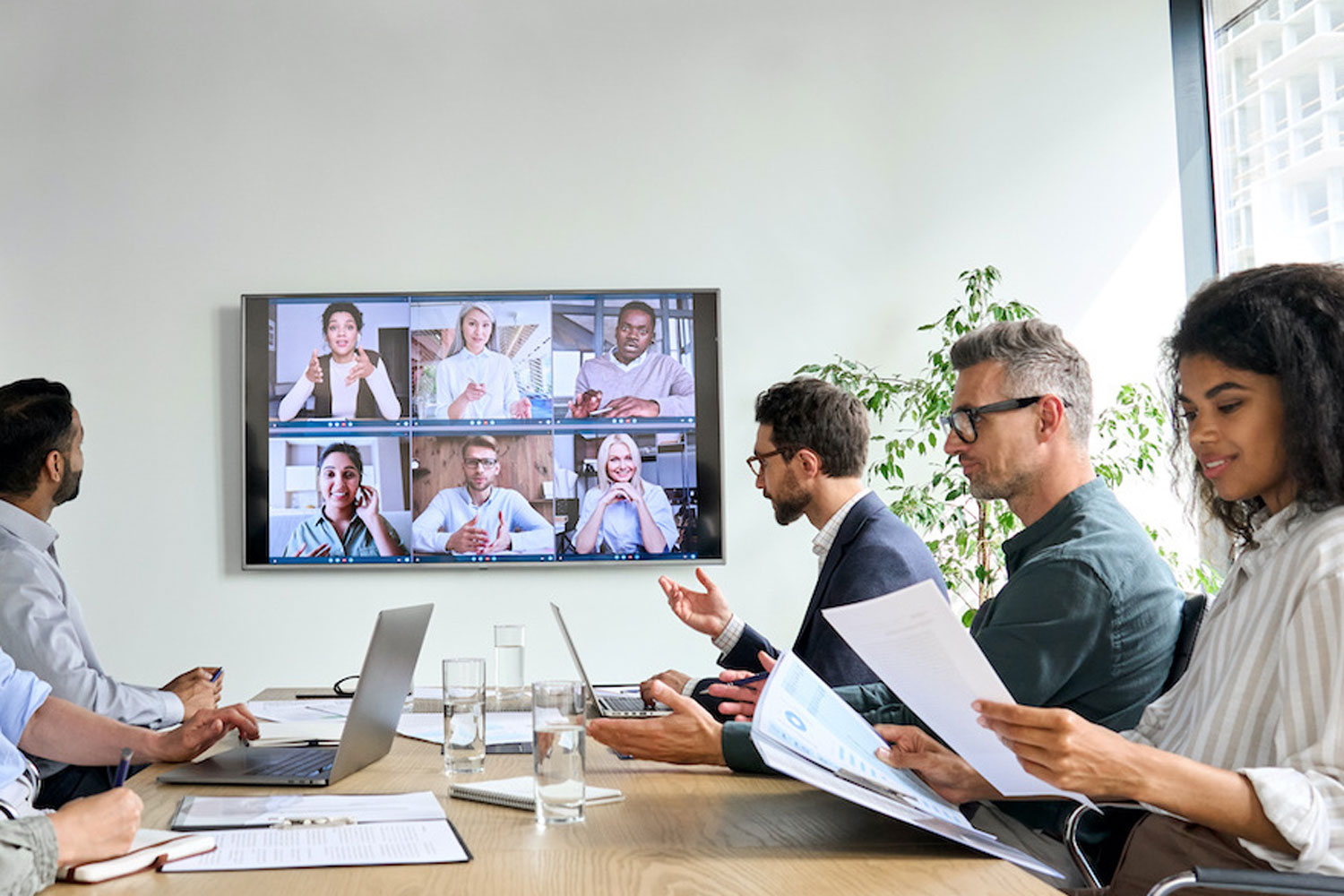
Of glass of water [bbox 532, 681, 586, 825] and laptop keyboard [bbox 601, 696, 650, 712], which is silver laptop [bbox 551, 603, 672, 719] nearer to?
laptop keyboard [bbox 601, 696, 650, 712]

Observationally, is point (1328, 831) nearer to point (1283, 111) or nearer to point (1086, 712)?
point (1086, 712)

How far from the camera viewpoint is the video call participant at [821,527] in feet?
7.88

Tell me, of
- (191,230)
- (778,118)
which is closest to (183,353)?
(191,230)

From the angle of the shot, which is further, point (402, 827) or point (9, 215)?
point (9, 215)

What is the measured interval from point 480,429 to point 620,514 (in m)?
0.54

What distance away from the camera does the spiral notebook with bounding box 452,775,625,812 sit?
1.53 meters

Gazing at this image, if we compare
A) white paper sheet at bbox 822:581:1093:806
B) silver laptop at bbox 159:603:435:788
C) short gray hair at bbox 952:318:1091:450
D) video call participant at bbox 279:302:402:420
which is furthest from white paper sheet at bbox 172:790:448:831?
video call participant at bbox 279:302:402:420

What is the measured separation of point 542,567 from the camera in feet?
13.6

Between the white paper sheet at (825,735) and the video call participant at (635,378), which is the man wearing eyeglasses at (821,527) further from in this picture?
the video call participant at (635,378)

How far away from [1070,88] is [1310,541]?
326 cm

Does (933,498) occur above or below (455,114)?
below

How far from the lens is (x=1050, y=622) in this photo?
5.81 feet

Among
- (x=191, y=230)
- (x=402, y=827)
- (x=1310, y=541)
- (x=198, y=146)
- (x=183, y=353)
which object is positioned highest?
(x=198, y=146)

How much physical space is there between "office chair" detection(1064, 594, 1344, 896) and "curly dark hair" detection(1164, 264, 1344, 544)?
0.38 m
